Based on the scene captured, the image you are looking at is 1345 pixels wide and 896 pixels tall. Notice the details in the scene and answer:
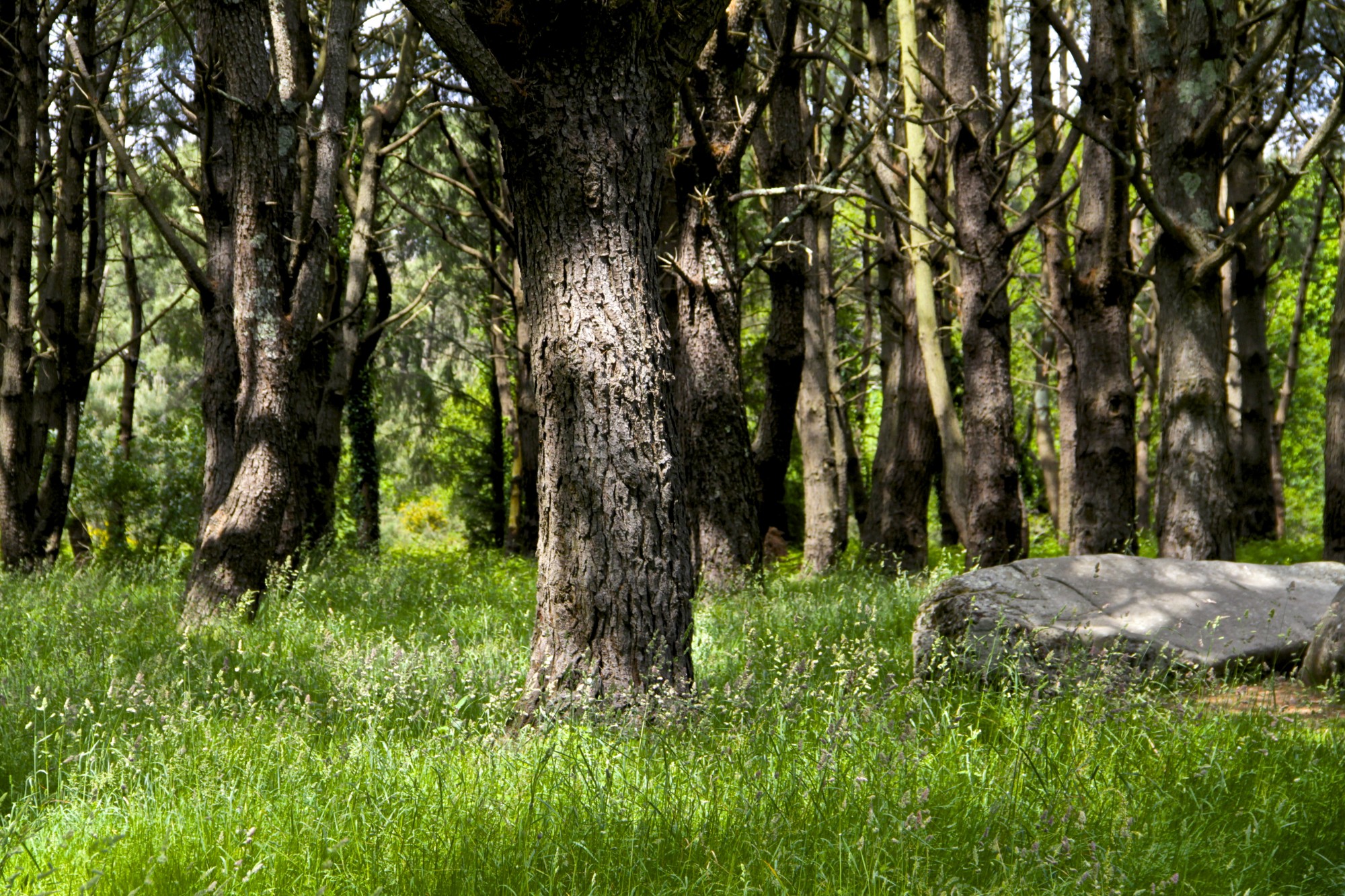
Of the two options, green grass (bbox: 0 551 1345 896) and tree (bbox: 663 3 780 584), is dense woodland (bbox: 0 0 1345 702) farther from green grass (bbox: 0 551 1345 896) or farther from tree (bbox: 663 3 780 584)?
green grass (bbox: 0 551 1345 896)

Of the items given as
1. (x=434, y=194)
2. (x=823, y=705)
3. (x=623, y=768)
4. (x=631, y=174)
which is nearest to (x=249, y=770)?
(x=623, y=768)

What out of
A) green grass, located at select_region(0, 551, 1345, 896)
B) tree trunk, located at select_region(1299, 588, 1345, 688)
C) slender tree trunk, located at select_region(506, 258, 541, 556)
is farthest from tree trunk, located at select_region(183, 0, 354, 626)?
slender tree trunk, located at select_region(506, 258, 541, 556)

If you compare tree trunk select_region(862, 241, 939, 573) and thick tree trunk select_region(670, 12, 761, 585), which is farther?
tree trunk select_region(862, 241, 939, 573)

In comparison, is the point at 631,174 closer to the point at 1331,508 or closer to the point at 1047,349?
the point at 1331,508

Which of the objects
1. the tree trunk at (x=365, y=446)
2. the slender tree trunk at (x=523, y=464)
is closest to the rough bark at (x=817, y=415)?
the slender tree trunk at (x=523, y=464)

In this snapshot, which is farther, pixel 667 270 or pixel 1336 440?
pixel 1336 440

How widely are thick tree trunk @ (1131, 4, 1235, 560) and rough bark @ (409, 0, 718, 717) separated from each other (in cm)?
415

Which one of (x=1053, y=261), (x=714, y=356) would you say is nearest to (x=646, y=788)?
(x=714, y=356)

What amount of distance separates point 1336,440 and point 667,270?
6177 mm

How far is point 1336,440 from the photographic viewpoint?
873cm

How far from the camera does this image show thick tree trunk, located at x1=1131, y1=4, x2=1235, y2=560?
658 centimetres

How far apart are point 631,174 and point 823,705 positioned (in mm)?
2509

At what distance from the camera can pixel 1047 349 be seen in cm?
2273

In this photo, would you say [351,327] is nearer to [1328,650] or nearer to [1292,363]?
[1328,650]
